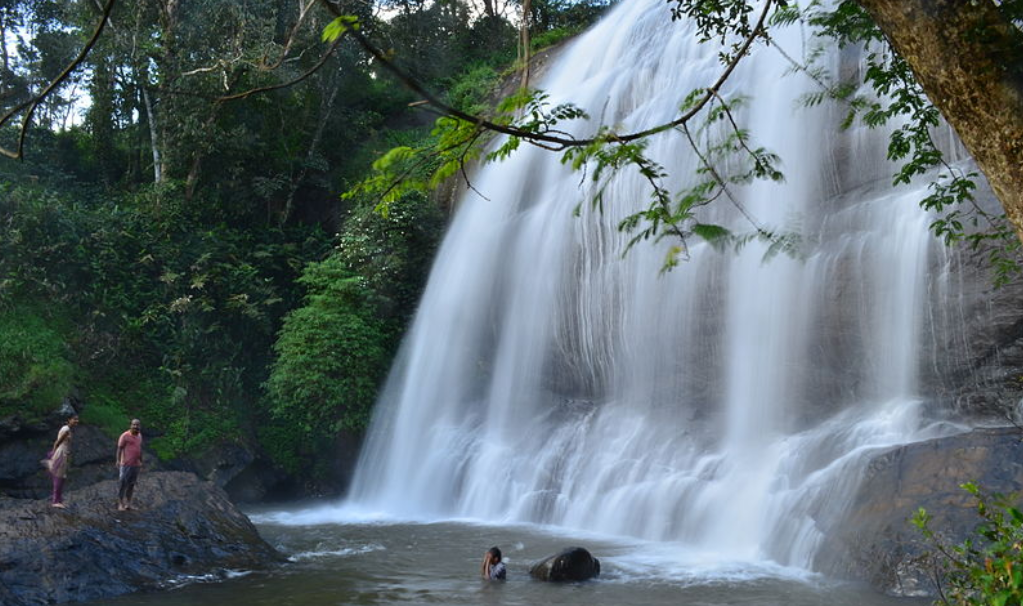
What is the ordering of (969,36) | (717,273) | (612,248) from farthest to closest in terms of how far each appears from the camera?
(612,248)
(717,273)
(969,36)

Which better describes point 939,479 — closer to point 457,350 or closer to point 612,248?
point 612,248

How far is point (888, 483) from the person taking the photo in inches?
379

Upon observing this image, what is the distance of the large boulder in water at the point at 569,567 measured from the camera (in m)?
9.70

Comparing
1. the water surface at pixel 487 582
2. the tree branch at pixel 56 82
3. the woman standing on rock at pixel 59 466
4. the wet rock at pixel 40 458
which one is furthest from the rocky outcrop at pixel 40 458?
the tree branch at pixel 56 82

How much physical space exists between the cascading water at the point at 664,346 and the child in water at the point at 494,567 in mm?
2880

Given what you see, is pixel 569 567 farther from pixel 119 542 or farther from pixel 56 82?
pixel 56 82

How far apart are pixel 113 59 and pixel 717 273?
1614cm

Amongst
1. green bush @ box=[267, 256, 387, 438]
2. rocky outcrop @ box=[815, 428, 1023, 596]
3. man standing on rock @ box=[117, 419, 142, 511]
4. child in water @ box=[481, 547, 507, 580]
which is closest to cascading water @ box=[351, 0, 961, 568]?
rocky outcrop @ box=[815, 428, 1023, 596]

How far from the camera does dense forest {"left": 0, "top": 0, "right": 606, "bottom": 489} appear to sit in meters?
17.5

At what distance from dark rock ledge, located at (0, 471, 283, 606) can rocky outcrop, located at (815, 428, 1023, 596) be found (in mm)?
6600

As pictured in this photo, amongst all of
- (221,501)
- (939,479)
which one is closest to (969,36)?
(939,479)

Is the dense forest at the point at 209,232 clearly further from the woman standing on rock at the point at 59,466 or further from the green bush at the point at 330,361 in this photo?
the woman standing on rock at the point at 59,466

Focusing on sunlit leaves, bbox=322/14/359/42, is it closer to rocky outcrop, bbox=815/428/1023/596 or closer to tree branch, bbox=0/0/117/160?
tree branch, bbox=0/0/117/160

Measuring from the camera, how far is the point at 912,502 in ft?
30.0
